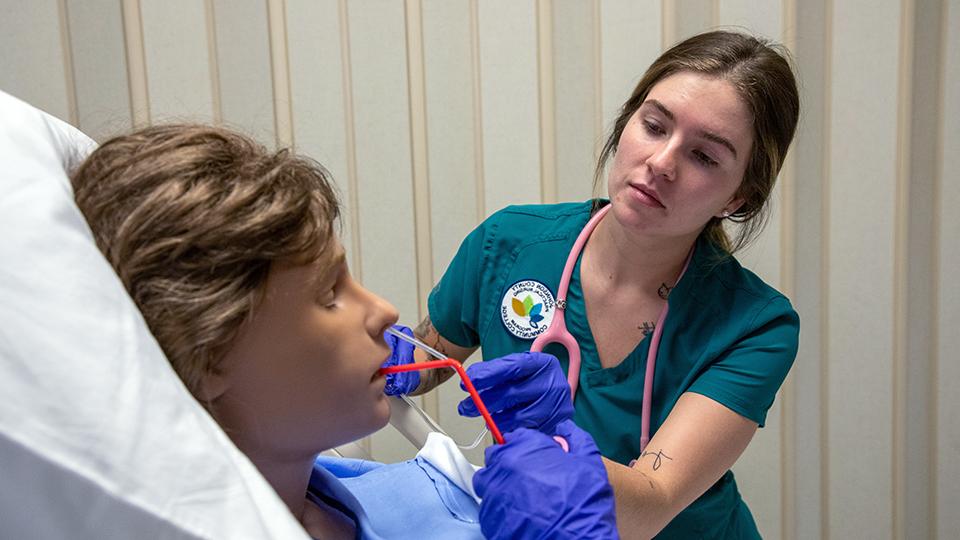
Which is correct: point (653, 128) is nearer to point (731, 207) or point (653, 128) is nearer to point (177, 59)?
point (731, 207)

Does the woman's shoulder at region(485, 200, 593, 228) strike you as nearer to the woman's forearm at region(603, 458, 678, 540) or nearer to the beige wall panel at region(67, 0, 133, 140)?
the woman's forearm at region(603, 458, 678, 540)

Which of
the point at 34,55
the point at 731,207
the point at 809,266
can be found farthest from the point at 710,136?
the point at 34,55

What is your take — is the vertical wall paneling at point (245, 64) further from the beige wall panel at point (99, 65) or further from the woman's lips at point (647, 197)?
the woman's lips at point (647, 197)

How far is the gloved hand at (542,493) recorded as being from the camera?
0.82m

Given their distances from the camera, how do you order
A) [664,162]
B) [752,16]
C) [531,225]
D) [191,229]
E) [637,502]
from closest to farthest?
[191,229] < [637,502] < [664,162] < [531,225] < [752,16]

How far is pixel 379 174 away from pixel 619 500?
104cm

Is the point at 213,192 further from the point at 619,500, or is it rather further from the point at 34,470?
the point at 619,500

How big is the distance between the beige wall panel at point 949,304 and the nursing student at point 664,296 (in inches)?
23.9

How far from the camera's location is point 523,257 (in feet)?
4.85

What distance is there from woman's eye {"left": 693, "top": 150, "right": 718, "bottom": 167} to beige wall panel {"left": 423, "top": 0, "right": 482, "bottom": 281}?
664 mm

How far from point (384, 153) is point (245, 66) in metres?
0.34

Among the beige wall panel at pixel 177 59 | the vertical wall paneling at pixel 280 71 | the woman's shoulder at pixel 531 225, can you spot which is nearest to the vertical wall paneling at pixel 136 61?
the beige wall panel at pixel 177 59

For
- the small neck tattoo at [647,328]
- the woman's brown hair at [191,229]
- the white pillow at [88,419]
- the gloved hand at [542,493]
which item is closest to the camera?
the white pillow at [88,419]

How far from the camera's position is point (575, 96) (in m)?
1.87
